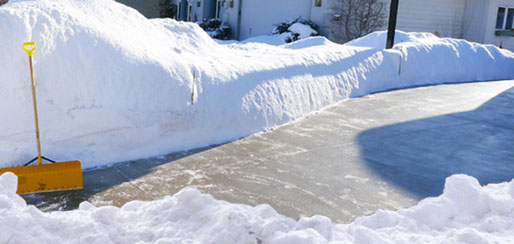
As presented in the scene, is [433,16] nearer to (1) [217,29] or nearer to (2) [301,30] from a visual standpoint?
(2) [301,30]

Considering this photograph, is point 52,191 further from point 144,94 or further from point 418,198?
point 418,198

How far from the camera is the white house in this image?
19078 millimetres

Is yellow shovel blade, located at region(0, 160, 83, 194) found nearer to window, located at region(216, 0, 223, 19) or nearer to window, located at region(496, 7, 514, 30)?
window, located at region(496, 7, 514, 30)

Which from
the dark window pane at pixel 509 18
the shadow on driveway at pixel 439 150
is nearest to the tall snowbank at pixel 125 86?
the shadow on driveway at pixel 439 150

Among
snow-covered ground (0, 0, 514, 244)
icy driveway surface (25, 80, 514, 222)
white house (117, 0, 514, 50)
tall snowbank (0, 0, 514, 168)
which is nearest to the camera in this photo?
snow-covered ground (0, 0, 514, 244)

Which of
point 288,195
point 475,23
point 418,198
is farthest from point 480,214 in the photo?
point 475,23

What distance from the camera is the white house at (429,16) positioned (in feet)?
62.6

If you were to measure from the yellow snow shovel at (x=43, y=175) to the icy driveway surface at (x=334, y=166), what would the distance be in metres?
0.10

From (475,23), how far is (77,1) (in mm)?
19701

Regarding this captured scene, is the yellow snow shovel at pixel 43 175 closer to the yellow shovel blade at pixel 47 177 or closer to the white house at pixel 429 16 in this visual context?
the yellow shovel blade at pixel 47 177

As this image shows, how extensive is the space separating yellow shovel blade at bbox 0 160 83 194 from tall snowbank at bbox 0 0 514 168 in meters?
0.49

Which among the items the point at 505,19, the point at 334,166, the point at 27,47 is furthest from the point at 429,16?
the point at 27,47

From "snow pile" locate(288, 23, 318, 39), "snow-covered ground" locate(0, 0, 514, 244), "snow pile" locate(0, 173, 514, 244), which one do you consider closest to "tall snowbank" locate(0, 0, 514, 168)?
"snow-covered ground" locate(0, 0, 514, 244)

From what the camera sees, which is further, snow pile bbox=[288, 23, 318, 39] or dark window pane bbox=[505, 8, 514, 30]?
dark window pane bbox=[505, 8, 514, 30]
